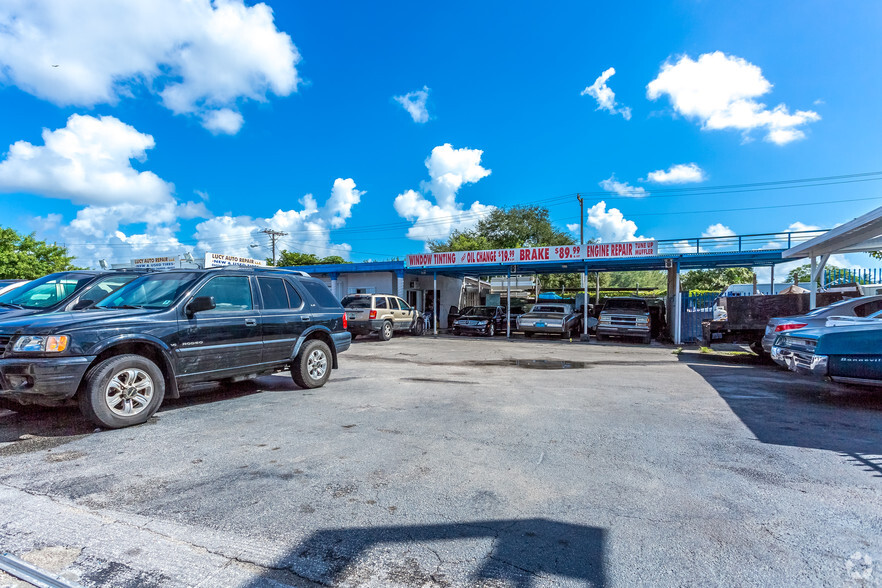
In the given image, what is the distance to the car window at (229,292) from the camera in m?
6.02

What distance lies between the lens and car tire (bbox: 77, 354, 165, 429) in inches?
184

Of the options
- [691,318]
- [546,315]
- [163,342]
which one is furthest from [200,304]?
[691,318]

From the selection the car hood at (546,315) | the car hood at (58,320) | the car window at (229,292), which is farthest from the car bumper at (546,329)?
the car hood at (58,320)

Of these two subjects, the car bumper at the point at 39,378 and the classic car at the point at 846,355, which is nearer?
the car bumper at the point at 39,378

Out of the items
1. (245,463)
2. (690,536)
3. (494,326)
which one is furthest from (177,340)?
(494,326)

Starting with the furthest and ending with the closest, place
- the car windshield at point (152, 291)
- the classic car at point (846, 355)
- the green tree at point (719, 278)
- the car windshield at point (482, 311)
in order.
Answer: the green tree at point (719, 278) → the car windshield at point (482, 311) → the classic car at point (846, 355) → the car windshield at point (152, 291)

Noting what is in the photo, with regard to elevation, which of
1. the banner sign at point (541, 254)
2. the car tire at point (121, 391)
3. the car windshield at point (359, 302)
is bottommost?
the car tire at point (121, 391)

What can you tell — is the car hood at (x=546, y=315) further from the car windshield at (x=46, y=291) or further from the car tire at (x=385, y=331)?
the car windshield at (x=46, y=291)

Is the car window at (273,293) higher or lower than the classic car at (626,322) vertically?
higher

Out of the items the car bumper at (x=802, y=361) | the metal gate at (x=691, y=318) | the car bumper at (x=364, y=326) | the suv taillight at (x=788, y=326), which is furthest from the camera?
the metal gate at (x=691, y=318)

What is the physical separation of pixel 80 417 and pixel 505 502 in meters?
5.12

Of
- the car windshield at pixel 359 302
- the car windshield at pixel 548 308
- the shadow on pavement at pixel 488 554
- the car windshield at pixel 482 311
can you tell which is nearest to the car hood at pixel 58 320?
the shadow on pavement at pixel 488 554

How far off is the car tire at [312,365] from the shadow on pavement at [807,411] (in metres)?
5.92

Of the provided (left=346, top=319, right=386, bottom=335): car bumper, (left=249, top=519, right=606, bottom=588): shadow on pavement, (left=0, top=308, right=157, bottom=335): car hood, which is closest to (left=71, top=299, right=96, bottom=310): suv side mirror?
(left=0, top=308, right=157, bottom=335): car hood
